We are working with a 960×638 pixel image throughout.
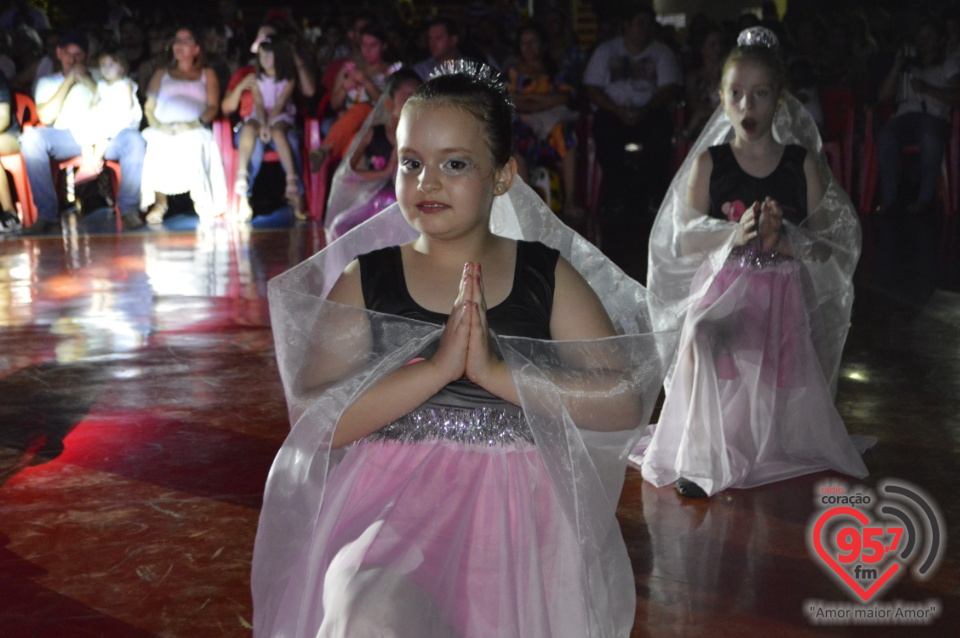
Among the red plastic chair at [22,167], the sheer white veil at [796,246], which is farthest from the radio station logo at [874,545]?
the red plastic chair at [22,167]

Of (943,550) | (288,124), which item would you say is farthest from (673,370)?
(288,124)

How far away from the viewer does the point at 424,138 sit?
6.76ft

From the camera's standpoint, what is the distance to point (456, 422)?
6.73ft

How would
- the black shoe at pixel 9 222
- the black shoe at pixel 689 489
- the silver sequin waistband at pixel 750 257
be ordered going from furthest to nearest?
the black shoe at pixel 9 222
the silver sequin waistband at pixel 750 257
the black shoe at pixel 689 489

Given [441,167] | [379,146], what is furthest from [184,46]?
[441,167]

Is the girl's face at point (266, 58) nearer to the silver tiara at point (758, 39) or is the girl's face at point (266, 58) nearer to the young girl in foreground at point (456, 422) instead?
the silver tiara at point (758, 39)

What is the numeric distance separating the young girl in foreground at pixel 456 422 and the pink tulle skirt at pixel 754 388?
4.95 ft

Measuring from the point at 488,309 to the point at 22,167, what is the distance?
888 centimetres

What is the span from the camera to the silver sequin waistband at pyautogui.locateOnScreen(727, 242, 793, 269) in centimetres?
369

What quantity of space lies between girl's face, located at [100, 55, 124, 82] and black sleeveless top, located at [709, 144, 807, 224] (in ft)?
25.6

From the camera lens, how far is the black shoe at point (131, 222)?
10031mm

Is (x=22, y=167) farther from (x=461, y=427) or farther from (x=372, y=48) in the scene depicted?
(x=461, y=427)

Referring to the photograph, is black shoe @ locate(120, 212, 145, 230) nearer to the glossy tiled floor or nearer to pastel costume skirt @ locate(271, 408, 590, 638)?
the glossy tiled floor

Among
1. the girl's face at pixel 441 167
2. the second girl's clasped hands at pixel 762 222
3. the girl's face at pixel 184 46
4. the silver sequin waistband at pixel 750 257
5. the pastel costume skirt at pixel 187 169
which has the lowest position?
Result: the pastel costume skirt at pixel 187 169
